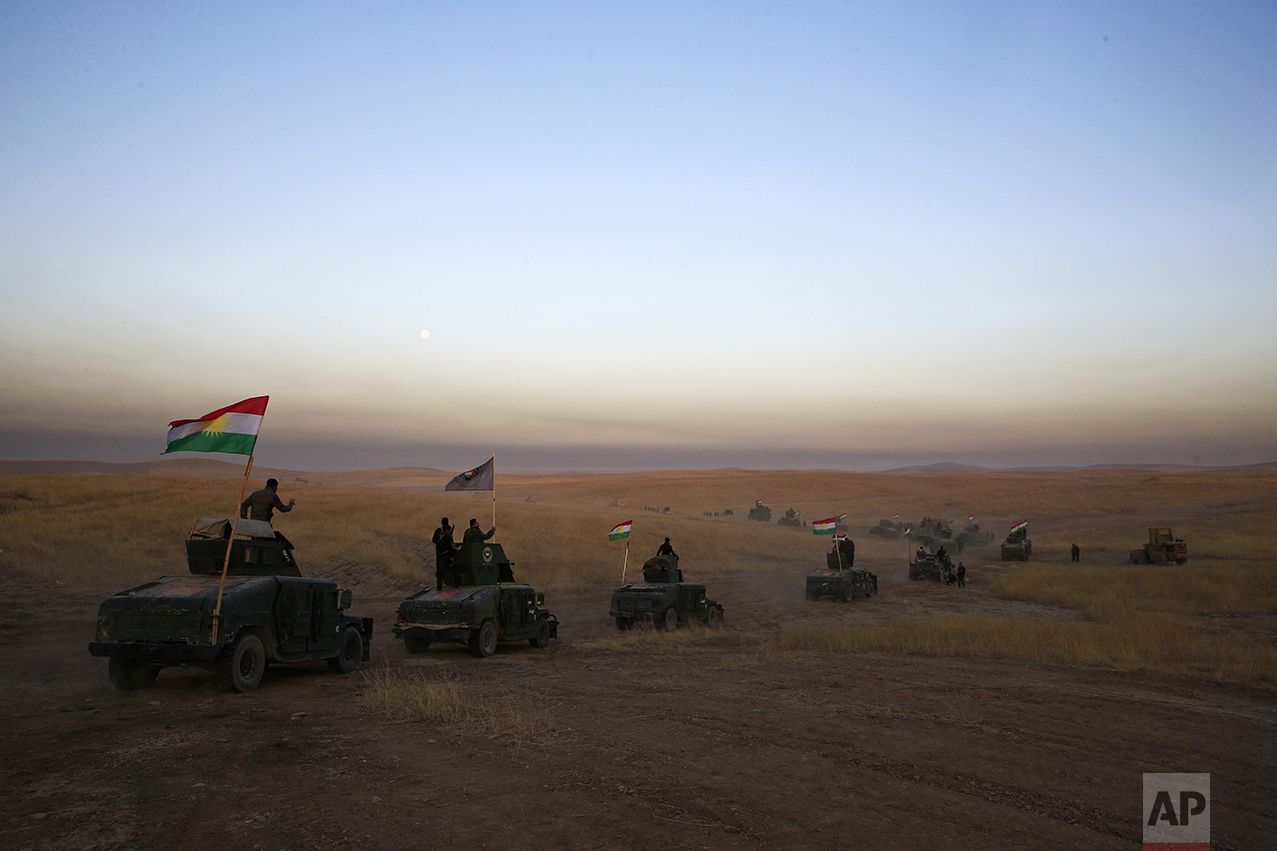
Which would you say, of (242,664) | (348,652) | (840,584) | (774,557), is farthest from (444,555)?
(774,557)

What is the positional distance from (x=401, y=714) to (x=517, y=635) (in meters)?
7.66

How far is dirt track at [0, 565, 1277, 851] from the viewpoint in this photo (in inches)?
261

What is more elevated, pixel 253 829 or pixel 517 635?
pixel 253 829

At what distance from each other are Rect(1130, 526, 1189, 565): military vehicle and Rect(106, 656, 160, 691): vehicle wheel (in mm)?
45251

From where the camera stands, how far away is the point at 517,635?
18.3 m

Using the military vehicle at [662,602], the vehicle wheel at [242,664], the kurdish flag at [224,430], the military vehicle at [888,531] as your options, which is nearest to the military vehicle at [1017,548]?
the military vehicle at [888,531]

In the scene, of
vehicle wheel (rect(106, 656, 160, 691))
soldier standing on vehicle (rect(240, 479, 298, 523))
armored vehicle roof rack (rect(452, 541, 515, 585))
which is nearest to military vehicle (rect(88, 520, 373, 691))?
vehicle wheel (rect(106, 656, 160, 691))

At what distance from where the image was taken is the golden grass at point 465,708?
391 inches

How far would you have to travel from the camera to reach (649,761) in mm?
8625

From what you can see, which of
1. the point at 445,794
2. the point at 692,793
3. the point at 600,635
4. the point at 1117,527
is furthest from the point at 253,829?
the point at 1117,527

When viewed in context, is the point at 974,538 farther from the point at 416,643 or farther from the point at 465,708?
the point at 465,708

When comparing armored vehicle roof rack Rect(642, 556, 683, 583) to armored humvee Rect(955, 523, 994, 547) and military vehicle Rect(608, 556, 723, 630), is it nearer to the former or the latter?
military vehicle Rect(608, 556, 723, 630)

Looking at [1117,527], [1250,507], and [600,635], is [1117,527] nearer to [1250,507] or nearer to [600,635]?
[1250,507]

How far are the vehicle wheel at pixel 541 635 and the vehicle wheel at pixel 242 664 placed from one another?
23.7ft
